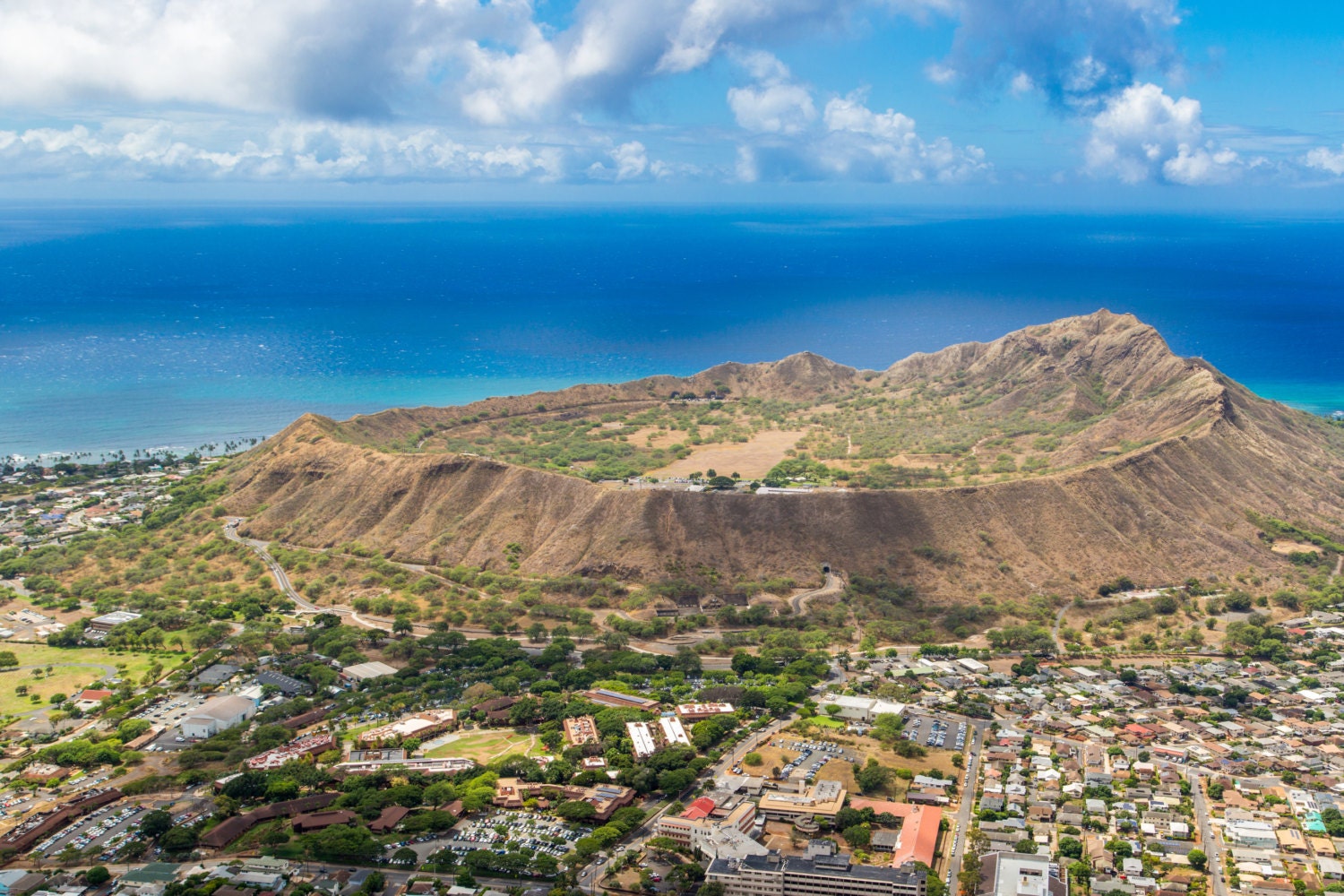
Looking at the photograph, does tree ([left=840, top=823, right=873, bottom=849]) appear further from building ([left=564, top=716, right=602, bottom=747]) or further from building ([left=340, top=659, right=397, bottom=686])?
building ([left=340, top=659, right=397, bottom=686])

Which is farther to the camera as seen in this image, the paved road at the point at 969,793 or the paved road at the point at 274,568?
the paved road at the point at 274,568

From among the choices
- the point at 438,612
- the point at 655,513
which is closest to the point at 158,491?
the point at 438,612

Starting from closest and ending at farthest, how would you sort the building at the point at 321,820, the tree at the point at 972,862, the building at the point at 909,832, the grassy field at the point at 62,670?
the tree at the point at 972,862, the building at the point at 909,832, the building at the point at 321,820, the grassy field at the point at 62,670

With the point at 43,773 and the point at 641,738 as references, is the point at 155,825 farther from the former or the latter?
the point at 641,738

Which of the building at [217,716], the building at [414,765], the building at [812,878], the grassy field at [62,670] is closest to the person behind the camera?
the building at [812,878]

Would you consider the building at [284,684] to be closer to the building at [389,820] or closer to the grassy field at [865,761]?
the building at [389,820]

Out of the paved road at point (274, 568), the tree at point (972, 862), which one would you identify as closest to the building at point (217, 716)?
the paved road at point (274, 568)

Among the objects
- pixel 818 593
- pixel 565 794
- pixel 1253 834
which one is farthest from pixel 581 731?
pixel 1253 834

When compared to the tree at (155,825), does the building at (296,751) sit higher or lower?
higher
